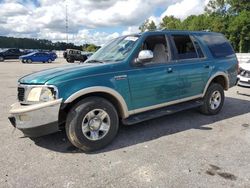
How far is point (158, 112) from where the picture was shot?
17.3 ft

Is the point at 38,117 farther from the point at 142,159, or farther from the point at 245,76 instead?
the point at 245,76

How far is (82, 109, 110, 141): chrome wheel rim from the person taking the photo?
14.3 feet

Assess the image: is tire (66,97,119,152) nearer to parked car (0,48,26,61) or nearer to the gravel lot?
the gravel lot

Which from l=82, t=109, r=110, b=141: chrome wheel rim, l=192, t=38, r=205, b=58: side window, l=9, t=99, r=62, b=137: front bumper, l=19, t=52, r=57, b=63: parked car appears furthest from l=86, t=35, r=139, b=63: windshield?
l=19, t=52, r=57, b=63: parked car

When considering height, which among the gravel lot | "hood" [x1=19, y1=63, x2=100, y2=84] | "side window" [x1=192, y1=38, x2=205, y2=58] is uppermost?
"side window" [x1=192, y1=38, x2=205, y2=58]

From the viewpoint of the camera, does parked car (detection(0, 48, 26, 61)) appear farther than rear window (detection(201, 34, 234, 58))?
Yes

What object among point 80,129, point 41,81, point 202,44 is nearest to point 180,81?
point 202,44

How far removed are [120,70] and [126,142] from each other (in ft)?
4.15

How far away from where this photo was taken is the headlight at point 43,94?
159 inches

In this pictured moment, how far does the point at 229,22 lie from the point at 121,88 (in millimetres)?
55984

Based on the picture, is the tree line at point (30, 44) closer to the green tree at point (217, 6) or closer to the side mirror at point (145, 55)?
the green tree at point (217, 6)

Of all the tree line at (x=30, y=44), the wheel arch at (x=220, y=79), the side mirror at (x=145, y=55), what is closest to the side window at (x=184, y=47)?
the wheel arch at (x=220, y=79)

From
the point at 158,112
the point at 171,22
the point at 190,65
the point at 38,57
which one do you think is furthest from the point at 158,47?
the point at 171,22

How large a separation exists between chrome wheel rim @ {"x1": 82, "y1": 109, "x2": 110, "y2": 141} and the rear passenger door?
6.19 feet
